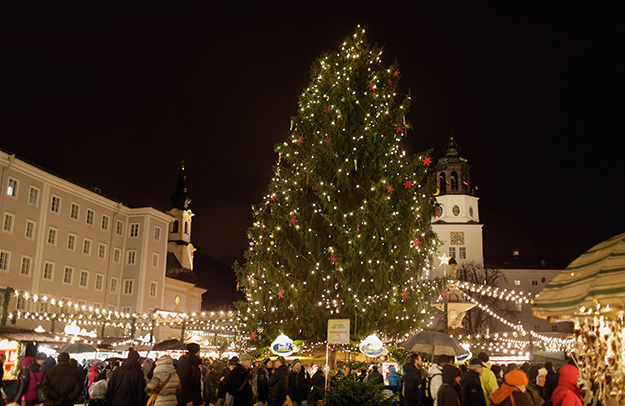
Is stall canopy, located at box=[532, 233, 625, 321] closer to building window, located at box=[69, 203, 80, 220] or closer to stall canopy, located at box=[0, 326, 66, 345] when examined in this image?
stall canopy, located at box=[0, 326, 66, 345]

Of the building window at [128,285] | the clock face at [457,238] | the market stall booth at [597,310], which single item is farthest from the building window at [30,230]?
the clock face at [457,238]

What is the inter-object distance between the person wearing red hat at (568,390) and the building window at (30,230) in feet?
138

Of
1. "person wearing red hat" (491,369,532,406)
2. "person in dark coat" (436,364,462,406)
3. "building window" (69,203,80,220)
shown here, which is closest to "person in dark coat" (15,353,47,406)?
"person in dark coat" (436,364,462,406)

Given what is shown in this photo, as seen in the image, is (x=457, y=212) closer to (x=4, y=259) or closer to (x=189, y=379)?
(x=4, y=259)

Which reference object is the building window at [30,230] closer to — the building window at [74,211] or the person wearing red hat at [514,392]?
the building window at [74,211]

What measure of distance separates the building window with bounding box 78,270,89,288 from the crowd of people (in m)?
35.6

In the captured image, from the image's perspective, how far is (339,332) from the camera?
50.2ft

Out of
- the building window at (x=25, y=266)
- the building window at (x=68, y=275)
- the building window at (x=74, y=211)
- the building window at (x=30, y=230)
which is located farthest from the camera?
the building window at (x=74, y=211)

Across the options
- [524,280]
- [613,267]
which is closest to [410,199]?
[613,267]

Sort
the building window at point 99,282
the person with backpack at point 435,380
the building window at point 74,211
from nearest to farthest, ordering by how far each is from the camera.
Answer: the person with backpack at point 435,380 → the building window at point 74,211 → the building window at point 99,282

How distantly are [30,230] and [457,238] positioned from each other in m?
63.0

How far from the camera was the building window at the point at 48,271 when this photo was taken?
143 feet

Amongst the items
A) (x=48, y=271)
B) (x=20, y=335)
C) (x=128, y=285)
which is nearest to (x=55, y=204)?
(x=48, y=271)

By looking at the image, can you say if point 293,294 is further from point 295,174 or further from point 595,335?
point 595,335
